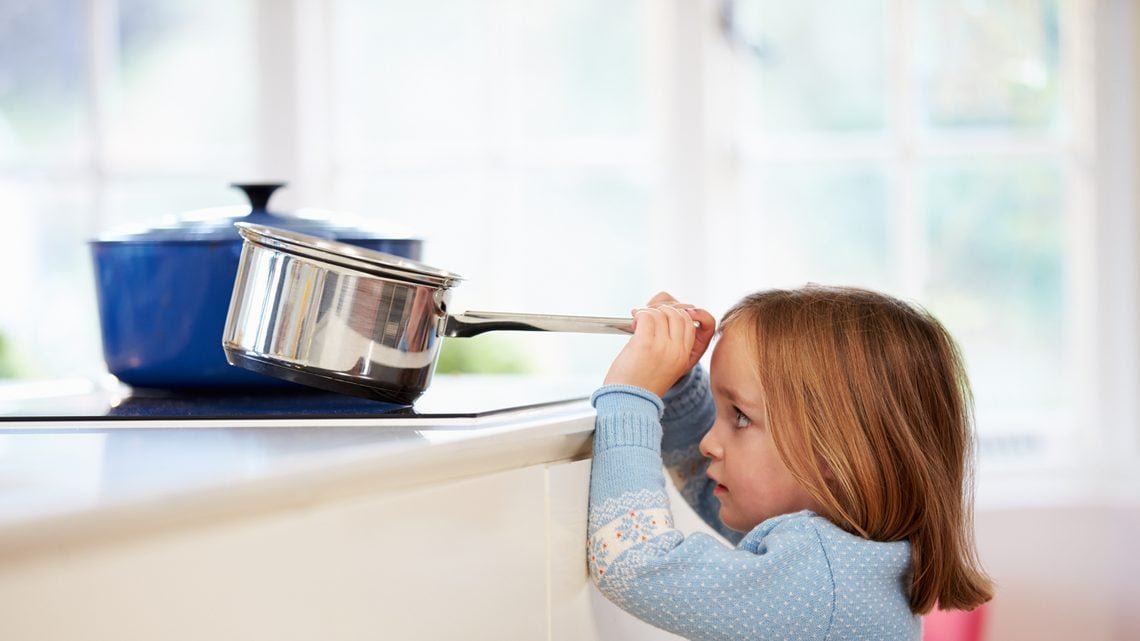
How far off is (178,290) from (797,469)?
513 mm

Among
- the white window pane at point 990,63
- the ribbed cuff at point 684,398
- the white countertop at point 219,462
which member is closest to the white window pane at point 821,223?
the white window pane at point 990,63

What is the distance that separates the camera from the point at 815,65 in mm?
2041

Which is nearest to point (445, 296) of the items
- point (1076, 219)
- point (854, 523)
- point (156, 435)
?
point (156, 435)

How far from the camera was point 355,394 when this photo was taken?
735 mm

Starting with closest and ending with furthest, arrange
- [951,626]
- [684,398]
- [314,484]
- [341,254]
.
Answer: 1. [314,484]
2. [341,254]
3. [684,398]
4. [951,626]

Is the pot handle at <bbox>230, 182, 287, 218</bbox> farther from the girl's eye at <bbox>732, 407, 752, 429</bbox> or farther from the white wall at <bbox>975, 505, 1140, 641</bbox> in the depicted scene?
the white wall at <bbox>975, 505, 1140, 641</bbox>

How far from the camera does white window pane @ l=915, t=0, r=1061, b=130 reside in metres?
2.02

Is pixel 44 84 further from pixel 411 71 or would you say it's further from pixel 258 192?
pixel 258 192

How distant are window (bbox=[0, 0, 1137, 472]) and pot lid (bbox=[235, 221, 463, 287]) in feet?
4.28

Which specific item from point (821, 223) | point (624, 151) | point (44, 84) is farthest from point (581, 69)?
point (44, 84)

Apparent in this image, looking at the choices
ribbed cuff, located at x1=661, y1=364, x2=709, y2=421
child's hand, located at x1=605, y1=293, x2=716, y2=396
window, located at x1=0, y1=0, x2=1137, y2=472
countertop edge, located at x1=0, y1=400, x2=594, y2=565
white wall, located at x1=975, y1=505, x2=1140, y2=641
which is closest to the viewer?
countertop edge, located at x1=0, y1=400, x2=594, y2=565

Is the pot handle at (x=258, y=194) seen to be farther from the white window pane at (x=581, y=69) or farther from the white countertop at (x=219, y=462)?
the white window pane at (x=581, y=69)

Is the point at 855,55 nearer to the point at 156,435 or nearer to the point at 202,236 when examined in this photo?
the point at 202,236

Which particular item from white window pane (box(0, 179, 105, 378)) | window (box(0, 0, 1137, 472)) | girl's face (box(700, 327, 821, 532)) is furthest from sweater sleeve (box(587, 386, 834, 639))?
white window pane (box(0, 179, 105, 378))
